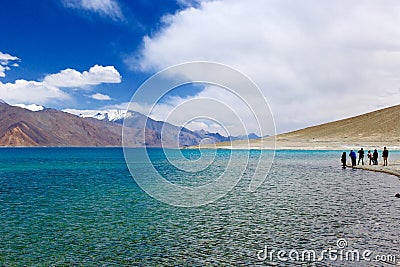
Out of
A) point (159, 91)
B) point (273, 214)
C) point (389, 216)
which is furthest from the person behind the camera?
point (273, 214)

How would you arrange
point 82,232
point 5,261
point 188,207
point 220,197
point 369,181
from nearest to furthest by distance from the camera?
point 5,261 → point 82,232 → point 188,207 → point 220,197 → point 369,181

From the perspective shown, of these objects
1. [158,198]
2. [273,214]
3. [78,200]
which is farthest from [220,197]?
[78,200]

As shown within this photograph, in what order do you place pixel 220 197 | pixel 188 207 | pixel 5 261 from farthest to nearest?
pixel 220 197 → pixel 188 207 → pixel 5 261

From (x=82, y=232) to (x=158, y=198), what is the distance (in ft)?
43.3

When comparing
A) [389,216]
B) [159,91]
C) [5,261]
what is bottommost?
[5,261]

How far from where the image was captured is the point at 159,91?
19.6 m

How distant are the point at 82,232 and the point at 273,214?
39.9ft

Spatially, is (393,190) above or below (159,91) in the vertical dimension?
below

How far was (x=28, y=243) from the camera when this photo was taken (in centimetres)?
2042

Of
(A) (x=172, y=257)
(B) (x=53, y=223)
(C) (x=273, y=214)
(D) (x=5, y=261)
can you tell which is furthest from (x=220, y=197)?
(D) (x=5, y=261)

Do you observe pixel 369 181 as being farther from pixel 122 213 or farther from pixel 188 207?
pixel 122 213

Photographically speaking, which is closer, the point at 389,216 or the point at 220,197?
the point at 389,216

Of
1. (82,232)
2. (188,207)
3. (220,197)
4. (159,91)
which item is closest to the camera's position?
(159,91)

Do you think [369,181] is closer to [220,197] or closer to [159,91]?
[220,197]
